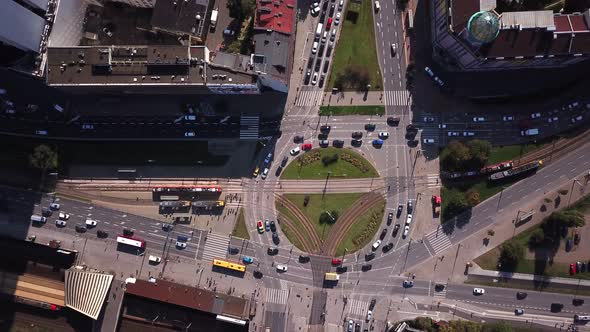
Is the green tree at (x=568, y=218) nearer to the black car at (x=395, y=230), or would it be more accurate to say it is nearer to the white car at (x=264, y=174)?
the black car at (x=395, y=230)

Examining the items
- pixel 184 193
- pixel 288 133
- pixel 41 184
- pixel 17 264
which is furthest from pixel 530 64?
pixel 17 264

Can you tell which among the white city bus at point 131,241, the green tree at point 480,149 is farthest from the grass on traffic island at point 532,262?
the white city bus at point 131,241

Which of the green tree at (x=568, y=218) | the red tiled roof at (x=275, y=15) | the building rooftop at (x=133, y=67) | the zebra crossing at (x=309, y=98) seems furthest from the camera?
the zebra crossing at (x=309, y=98)

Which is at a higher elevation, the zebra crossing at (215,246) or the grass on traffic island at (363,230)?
the grass on traffic island at (363,230)

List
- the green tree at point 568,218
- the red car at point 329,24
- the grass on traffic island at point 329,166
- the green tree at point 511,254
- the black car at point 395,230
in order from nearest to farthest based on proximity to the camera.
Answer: the green tree at point 568,218 < the green tree at point 511,254 < the black car at point 395,230 < the grass on traffic island at point 329,166 < the red car at point 329,24

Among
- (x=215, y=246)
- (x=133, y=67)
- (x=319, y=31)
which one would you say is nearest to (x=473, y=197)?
(x=319, y=31)

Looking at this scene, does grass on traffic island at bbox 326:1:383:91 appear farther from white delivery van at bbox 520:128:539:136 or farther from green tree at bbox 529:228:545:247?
green tree at bbox 529:228:545:247

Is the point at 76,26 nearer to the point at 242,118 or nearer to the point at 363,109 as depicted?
the point at 242,118

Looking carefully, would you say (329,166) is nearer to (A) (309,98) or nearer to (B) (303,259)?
(A) (309,98)
